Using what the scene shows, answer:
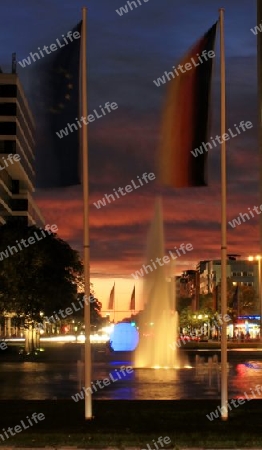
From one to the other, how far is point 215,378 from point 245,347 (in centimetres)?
3551

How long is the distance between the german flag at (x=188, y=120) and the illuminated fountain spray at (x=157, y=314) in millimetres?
25079

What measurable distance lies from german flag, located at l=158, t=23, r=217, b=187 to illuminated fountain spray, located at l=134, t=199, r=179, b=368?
25079mm

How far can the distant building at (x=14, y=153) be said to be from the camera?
132125 mm

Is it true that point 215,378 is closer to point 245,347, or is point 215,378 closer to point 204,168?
point 204,168

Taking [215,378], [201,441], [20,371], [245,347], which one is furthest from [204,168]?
[245,347]

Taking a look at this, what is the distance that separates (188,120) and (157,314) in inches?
1183

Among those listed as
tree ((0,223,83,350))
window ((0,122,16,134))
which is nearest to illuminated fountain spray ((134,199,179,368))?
tree ((0,223,83,350))

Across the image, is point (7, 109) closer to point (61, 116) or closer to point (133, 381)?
point (133, 381)

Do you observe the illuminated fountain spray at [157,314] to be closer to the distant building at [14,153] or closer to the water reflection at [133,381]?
the water reflection at [133,381]

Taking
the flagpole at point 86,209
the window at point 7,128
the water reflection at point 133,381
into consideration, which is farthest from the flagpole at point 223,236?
the window at point 7,128

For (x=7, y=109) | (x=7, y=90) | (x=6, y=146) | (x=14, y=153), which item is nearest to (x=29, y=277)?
(x=14, y=153)

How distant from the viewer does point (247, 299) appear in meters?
153

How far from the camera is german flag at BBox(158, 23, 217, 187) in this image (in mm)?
19328

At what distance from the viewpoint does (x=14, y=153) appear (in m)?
133
